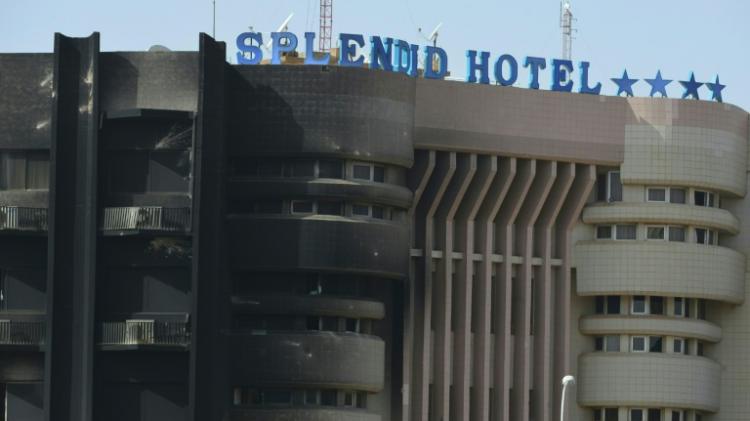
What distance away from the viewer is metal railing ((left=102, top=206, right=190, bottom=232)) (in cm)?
13850

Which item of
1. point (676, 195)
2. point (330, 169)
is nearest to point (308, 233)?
point (330, 169)

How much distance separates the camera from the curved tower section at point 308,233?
142250 mm

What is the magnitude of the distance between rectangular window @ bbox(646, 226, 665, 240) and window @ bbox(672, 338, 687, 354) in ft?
20.0

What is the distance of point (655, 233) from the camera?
154 meters

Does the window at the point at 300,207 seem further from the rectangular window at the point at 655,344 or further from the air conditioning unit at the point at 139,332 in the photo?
the rectangular window at the point at 655,344

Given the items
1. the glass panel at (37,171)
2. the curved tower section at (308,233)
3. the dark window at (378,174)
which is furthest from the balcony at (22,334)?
the dark window at (378,174)

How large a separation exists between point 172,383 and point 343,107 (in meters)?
18.2

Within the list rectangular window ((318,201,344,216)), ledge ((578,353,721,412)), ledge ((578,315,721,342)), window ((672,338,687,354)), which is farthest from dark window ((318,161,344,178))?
window ((672,338,687,354))

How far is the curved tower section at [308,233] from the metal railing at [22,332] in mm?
10568

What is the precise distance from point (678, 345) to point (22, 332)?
1565 inches

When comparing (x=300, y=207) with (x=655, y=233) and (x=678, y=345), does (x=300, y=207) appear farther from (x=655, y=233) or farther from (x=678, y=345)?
(x=678, y=345)

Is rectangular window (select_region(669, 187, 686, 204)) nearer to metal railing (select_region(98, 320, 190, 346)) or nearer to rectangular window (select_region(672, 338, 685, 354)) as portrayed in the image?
rectangular window (select_region(672, 338, 685, 354))

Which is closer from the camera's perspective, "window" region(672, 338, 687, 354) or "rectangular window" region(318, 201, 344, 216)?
"rectangular window" region(318, 201, 344, 216)

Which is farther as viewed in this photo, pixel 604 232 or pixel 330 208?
pixel 604 232
